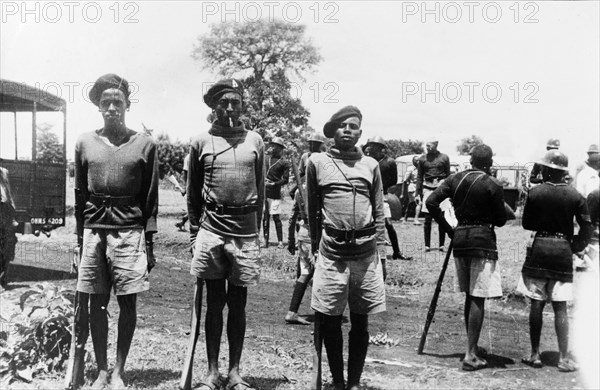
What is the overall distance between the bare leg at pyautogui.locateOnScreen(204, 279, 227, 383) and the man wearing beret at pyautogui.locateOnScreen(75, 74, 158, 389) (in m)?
0.50

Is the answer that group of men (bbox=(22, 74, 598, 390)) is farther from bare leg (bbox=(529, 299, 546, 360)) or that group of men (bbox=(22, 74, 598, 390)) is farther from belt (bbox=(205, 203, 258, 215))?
bare leg (bbox=(529, 299, 546, 360))

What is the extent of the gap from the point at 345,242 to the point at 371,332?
265cm

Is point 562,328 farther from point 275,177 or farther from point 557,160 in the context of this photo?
point 275,177

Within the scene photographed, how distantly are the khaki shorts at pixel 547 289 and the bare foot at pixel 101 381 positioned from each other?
154 inches

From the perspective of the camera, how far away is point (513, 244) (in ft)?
41.2

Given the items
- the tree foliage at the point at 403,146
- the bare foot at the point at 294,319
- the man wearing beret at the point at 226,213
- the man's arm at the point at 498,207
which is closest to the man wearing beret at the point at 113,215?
the man wearing beret at the point at 226,213

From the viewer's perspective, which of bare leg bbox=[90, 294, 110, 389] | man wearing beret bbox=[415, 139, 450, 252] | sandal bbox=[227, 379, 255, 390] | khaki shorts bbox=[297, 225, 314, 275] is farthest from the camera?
A: man wearing beret bbox=[415, 139, 450, 252]

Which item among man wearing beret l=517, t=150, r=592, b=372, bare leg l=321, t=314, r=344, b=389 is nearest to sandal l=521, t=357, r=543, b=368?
man wearing beret l=517, t=150, r=592, b=372

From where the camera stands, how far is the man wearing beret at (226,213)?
4.39 metres

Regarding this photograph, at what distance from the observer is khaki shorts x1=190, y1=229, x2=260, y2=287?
4379 millimetres

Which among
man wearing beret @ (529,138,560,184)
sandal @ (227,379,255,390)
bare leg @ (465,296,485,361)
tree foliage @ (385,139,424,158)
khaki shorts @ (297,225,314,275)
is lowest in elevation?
sandal @ (227,379,255,390)

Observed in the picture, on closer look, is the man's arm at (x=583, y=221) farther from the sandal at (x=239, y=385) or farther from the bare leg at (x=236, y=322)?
the sandal at (x=239, y=385)

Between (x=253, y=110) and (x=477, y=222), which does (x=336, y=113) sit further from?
(x=253, y=110)

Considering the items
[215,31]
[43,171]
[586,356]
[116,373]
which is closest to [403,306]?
[586,356]
